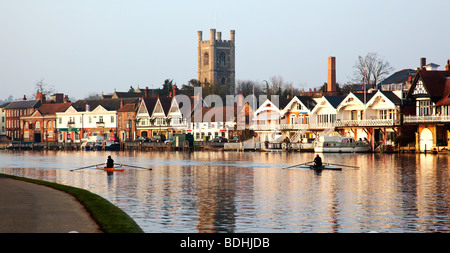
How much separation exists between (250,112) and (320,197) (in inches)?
3802

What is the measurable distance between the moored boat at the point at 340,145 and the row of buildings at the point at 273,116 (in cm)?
188

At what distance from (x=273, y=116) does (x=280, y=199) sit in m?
89.4

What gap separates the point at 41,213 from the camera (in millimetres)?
23750

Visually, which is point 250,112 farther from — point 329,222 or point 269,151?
point 329,222

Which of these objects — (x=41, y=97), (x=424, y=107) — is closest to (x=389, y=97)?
(x=424, y=107)

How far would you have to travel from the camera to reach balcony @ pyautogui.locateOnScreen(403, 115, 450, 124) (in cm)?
8800

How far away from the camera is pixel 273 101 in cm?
12838

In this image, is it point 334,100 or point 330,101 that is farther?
point 334,100

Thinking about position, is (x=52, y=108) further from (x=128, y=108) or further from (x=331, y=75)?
(x=331, y=75)

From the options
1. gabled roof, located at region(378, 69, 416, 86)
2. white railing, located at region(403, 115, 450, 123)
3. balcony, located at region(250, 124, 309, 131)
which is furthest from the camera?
gabled roof, located at region(378, 69, 416, 86)

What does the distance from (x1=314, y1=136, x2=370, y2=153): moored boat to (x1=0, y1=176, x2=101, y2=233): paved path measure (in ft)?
240

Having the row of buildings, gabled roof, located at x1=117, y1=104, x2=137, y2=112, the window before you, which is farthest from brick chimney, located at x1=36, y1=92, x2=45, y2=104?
the window

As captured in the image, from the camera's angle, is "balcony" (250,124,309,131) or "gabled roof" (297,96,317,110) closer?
"balcony" (250,124,309,131)

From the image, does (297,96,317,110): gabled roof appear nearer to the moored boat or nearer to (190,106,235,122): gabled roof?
the moored boat
